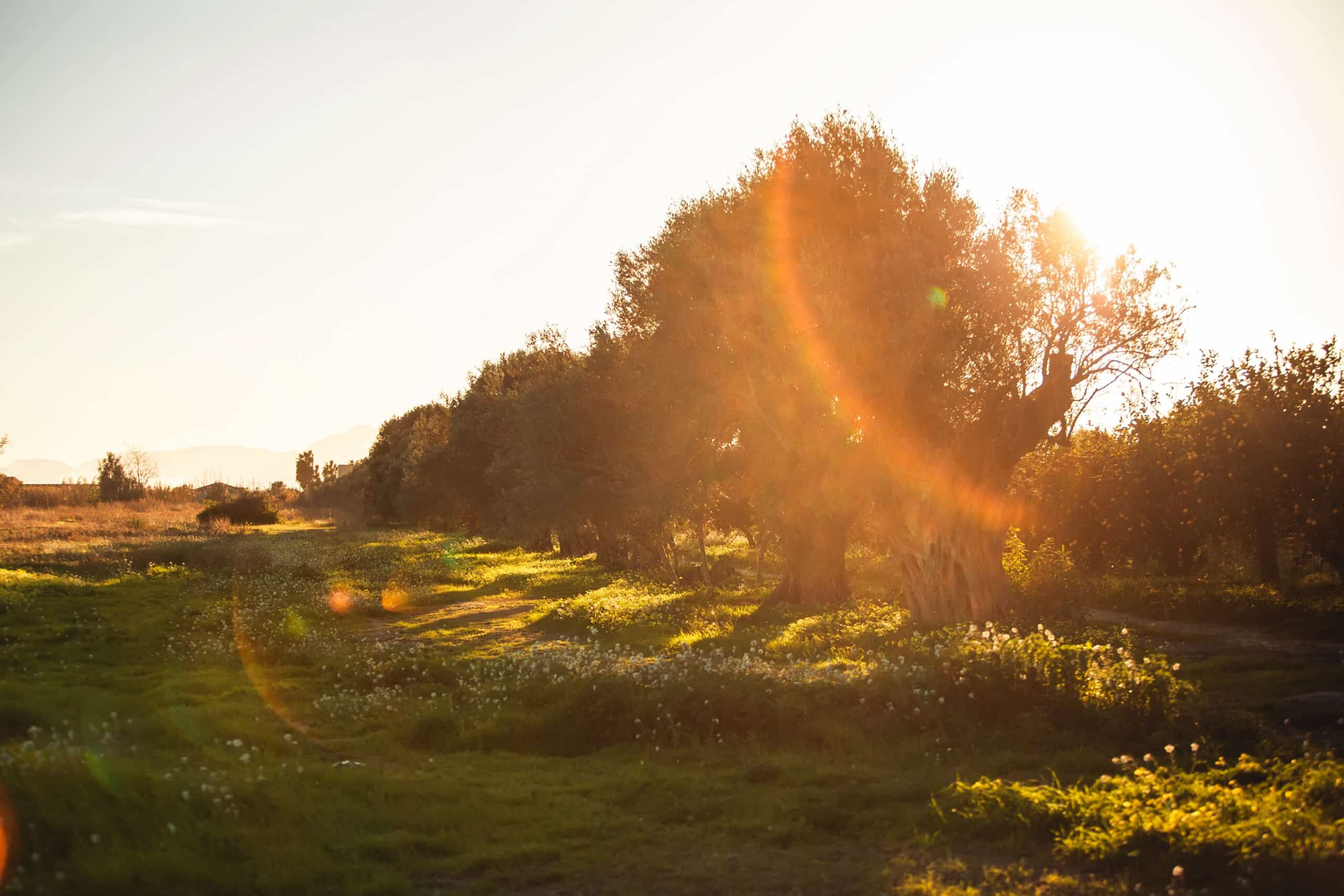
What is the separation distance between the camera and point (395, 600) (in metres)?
37.7

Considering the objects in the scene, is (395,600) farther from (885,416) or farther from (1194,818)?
(1194,818)

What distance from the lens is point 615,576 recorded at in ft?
161

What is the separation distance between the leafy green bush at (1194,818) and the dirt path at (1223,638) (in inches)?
591

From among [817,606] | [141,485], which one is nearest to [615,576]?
[817,606]

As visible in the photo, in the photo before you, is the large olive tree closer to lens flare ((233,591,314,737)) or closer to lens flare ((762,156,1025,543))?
lens flare ((762,156,1025,543))

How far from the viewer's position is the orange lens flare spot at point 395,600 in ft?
120

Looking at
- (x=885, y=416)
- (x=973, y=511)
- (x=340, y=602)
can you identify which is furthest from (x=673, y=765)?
(x=340, y=602)

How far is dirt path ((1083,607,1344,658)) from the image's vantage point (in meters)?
23.7

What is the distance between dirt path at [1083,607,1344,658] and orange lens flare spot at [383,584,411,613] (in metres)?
24.4

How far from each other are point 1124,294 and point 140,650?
25783 mm

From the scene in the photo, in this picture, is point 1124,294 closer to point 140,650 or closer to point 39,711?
point 39,711

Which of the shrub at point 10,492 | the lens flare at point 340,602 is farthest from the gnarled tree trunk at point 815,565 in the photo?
the shrub at point 10,492

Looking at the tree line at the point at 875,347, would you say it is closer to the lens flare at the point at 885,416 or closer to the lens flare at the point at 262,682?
the lens flare at the point at 885,416

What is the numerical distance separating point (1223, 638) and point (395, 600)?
92.4 ft
